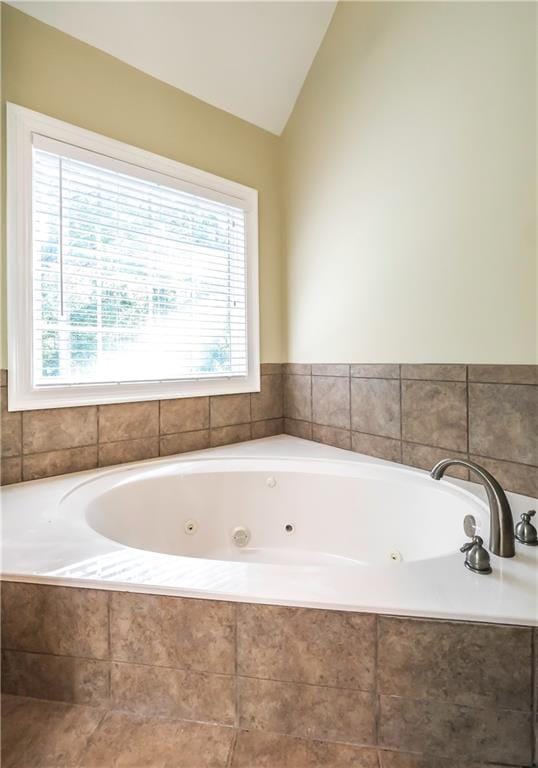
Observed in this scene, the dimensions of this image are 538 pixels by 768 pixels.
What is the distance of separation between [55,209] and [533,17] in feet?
6.40

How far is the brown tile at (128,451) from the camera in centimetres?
181

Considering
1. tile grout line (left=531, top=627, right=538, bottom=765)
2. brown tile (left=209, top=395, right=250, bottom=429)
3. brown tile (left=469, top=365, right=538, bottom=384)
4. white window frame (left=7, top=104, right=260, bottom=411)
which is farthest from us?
brown tile (left=209, top=395, right=250, bottom=429)

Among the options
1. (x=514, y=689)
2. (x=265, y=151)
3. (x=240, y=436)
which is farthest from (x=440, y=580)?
(x=265, y=151)

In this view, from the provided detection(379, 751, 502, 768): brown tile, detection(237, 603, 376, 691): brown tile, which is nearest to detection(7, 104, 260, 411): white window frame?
detection(237, 603, 376, 691): brown tile

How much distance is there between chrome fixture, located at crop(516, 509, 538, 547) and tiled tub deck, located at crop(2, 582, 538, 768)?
0.35 meters

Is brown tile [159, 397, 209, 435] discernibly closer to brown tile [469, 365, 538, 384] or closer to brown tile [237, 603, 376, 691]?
brown tile [237, 603, 376, 691]

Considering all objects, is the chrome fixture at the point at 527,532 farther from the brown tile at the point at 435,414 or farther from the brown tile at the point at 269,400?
the brown tile at the point at 269,400

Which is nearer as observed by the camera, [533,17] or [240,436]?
[533,17]

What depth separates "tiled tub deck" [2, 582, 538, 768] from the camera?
2.68 feet

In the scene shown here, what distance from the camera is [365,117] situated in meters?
1.90

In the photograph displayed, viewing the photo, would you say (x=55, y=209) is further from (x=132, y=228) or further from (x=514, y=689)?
(x=514, y=689)

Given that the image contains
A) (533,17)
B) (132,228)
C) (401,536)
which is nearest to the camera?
(533,17)

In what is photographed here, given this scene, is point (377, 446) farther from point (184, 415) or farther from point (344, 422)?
point (184, 415)

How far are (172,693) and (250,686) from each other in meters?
0.21
